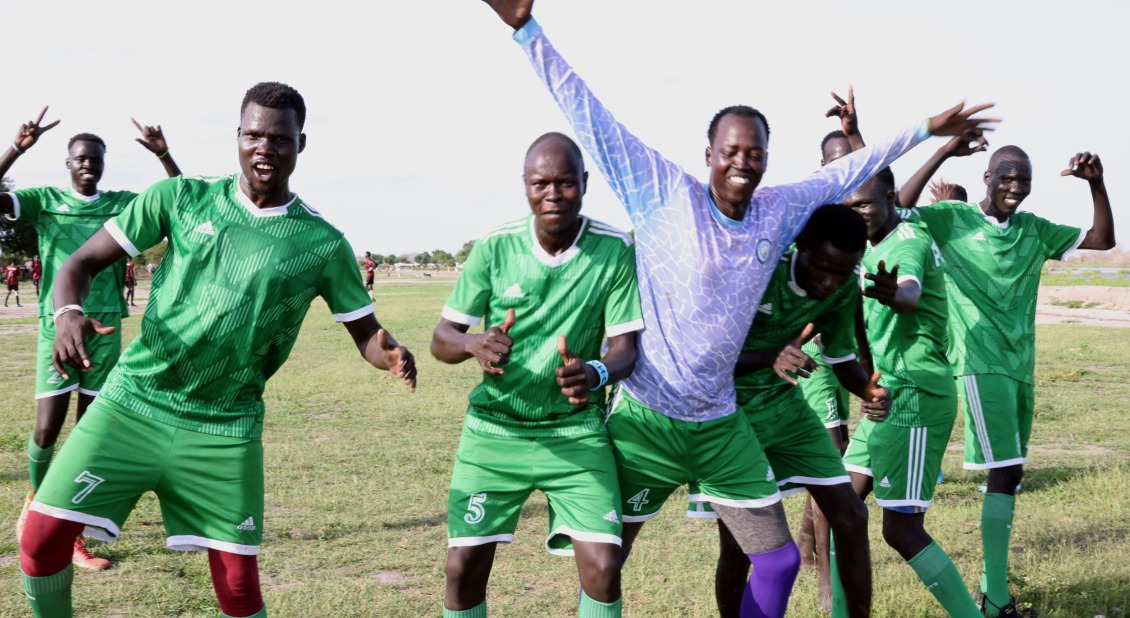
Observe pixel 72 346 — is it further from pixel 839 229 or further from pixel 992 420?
pixel 992 420

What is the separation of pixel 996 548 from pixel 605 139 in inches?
129

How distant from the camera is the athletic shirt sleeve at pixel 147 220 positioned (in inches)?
149

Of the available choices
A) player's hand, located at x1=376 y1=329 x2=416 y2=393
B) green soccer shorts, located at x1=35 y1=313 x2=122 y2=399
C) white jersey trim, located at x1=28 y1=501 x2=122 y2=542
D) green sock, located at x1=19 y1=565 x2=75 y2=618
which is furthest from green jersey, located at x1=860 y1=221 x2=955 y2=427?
green soccer shorts, located at x1=35 y1=313 x2=122 y2=399

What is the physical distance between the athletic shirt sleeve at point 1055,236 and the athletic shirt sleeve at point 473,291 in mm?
3742

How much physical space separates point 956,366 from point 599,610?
298 cm

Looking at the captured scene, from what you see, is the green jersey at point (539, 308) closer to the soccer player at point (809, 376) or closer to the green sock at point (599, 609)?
the green sock at point (599, 609)

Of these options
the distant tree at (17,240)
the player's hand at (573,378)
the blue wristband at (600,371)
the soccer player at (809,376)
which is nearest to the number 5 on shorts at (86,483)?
the player's hand at (573,378)

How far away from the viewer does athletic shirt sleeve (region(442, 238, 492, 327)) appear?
12.9ft

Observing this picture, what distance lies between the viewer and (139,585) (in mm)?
5676

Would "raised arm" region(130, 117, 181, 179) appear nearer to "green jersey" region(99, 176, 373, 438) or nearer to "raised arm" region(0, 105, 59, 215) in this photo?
"raised arm" region(0, 105, 59, 215)

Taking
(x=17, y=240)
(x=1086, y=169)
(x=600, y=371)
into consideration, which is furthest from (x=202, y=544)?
(x=17, y=240)

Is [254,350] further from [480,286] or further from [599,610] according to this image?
[599,610]

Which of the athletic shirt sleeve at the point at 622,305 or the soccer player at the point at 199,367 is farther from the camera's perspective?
the athletic shirt sleeve at the point at 622,305

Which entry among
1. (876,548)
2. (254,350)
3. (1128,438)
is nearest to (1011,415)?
(876,548)
